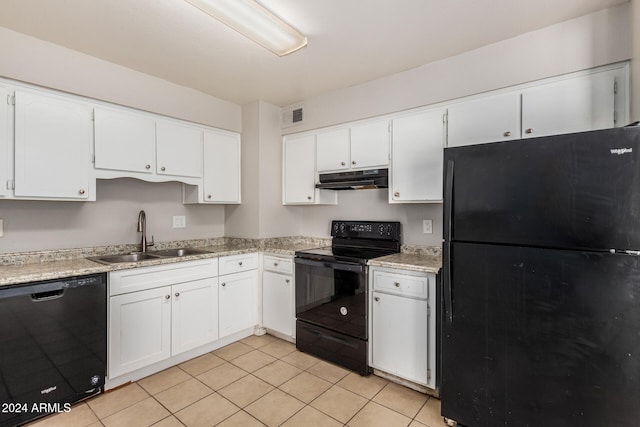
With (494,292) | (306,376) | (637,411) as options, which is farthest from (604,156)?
(306,376)

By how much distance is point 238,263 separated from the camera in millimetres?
3027

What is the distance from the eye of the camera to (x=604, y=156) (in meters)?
1.41

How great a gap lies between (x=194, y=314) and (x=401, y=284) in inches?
69.5

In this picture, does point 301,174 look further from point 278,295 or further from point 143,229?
point 143,229

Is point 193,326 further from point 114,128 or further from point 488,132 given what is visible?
point 488,132

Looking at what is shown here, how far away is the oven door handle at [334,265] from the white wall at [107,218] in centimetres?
128

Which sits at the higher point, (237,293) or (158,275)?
(158,275)

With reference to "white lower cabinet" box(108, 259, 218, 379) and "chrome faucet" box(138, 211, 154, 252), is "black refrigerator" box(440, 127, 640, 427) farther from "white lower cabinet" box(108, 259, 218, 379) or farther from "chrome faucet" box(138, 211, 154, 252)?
"chrome faucet" box(138, 211, 154, 252)

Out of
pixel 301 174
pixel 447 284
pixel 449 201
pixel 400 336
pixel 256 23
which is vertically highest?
pixel 256 23

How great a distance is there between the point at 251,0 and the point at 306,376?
8.42 feet

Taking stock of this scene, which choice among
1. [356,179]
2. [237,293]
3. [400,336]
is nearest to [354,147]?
[356,179]

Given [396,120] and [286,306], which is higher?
[396,120]

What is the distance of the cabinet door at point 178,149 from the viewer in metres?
2.78

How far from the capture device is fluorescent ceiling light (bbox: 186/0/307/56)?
1674 millimetres
